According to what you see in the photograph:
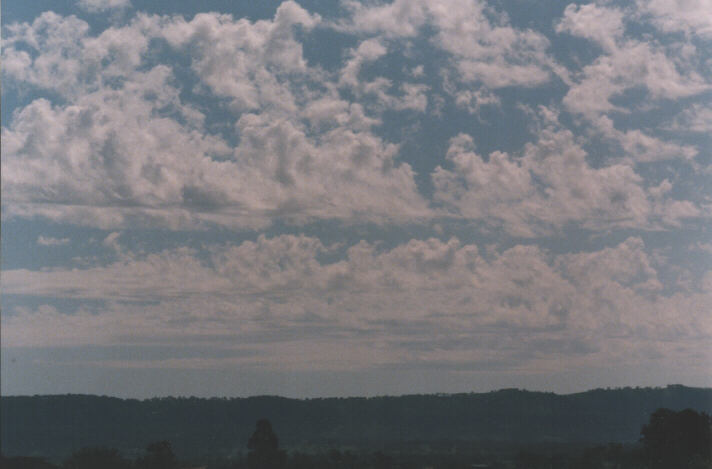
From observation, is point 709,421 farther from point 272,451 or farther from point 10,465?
point 10,465

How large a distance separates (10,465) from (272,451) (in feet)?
170

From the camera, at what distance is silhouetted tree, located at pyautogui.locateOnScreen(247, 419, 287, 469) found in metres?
194

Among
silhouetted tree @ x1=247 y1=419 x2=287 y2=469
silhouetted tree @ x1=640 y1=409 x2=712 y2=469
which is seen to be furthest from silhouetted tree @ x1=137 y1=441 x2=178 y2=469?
silhouetted tree @ x1=640 y1=409 x2=712 y2=469

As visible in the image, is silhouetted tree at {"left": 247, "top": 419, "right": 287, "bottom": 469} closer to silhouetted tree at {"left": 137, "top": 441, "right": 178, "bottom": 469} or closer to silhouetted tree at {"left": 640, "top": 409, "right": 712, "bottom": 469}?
silhouetted tree at {"left": 137, "top": 441, "right": 178, "bottom": 469}

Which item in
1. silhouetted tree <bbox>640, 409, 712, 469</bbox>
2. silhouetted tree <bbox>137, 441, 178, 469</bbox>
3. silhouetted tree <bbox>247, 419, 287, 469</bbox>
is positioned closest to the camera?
silhouetted tree <bbox>640, 409, 712, 469</bbox>

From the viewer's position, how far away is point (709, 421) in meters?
186

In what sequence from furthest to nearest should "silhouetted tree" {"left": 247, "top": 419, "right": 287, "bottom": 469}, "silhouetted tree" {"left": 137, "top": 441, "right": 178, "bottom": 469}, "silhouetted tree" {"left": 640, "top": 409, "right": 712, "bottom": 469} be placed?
"silhouetted tree" {"left": 247, "top": 419, "right": 287, "bottom": 469} → "silhouetted tree" {"left": 137, "top": 441, "right": 178, "bottom": 469} → "silhouetted tree" {"left": 640, "top": 409, "right": 712, "bottom": 469}

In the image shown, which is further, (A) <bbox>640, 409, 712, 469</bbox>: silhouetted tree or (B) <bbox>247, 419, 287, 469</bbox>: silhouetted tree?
(B) <bbox>247, 419, 287, 469</bbox>: silhouetted tree

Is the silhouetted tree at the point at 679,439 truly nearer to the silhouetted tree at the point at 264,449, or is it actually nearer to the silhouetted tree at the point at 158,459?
the silhouetted tree at the point at 264,449

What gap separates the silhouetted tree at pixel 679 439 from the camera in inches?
6973

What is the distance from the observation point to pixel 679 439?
181750 mm

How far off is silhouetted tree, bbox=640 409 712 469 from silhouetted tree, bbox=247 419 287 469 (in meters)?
75.2

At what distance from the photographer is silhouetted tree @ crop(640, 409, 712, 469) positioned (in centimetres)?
17712

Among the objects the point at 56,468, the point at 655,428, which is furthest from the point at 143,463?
the point at 655,428
